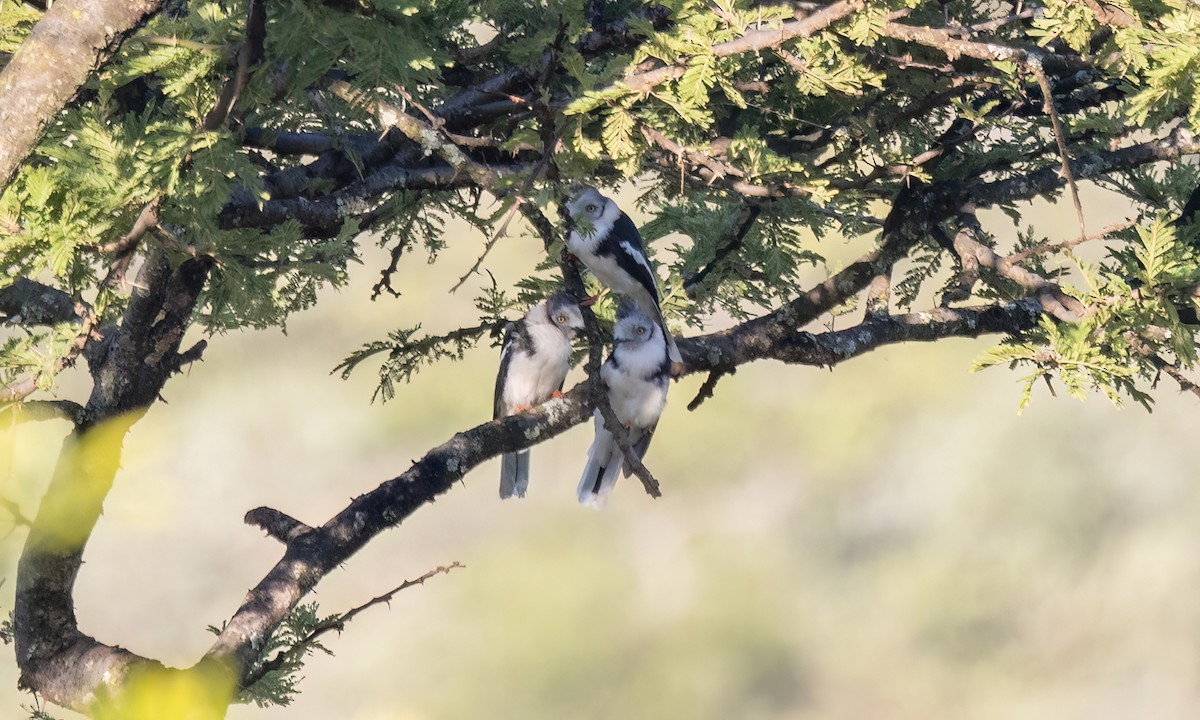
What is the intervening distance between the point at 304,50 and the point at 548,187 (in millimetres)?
764

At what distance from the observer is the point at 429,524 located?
24.4m

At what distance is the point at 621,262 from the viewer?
5.77 m

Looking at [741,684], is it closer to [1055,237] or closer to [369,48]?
[1055,237]

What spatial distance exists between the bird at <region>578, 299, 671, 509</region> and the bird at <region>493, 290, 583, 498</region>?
53cm

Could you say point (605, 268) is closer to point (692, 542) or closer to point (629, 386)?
point (629, 386)

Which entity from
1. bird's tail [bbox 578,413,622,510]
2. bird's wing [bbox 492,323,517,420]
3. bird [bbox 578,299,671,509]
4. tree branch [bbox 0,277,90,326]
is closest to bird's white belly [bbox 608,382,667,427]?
bird [bbox 578,299,671,509]

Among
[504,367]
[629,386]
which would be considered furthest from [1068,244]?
[504,367]

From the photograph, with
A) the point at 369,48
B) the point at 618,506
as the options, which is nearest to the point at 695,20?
the point at 369,48

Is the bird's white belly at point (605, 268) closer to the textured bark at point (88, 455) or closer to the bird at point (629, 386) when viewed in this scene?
the bird at point (629, 386)

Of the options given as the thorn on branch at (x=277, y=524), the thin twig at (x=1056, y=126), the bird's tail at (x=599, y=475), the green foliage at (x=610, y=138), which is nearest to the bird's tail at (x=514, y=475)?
the bird's tail at (x=599, y=475)

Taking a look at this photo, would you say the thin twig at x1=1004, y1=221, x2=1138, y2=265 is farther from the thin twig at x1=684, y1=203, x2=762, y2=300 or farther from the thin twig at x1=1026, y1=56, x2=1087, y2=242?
the thin twig at x1=684, y1=203, x2=762, y2=300

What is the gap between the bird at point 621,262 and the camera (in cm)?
573

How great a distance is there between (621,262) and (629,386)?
996 mm

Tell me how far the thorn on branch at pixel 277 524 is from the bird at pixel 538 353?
245 cm
